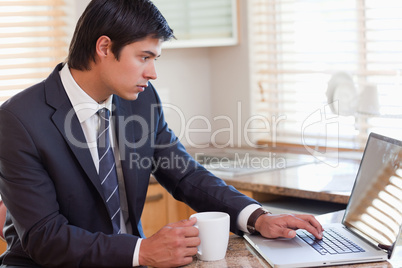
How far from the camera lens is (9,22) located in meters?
2.80

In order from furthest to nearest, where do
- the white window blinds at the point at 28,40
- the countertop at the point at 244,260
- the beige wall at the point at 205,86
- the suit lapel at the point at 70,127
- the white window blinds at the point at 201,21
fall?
the beige wall at the point at 205,86
the white window blinds at the point at 201,21
the white window blinds at the point at 28,40
the suit lapel at the point at 70,127
the countertop at the point at 244,260

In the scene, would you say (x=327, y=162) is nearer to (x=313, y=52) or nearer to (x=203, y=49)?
(x=313, y=52)

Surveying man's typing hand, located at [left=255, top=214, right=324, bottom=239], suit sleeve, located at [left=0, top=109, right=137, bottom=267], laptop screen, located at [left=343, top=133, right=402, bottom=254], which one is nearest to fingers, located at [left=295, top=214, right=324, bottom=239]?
man's typing hand, located at [left=255, top=214, right=324, bottom=239]

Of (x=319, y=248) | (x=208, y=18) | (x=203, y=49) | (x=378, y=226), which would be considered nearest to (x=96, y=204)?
(x=319, y=248)

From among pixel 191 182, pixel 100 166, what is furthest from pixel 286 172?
pixel 100 166

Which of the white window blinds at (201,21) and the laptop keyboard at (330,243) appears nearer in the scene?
the laptop keyboard at (330,243)

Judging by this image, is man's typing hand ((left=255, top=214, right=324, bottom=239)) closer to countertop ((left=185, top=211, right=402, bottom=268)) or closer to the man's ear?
countertop ((left=185, top=211, right=402, bottom=268))

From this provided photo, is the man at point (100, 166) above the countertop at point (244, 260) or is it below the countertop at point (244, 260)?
above

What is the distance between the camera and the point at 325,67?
316cm

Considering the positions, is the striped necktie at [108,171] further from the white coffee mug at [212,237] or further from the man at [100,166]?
the white coffee mug at [212,237]

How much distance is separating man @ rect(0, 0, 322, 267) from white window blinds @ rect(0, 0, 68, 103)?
1.05 m

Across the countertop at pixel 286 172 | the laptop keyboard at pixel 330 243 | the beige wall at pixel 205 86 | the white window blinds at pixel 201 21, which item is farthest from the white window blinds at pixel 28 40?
the laptop keyboard at pixel 330 243

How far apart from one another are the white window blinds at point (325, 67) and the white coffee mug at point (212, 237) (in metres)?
1.58

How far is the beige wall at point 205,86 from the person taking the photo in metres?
3.46
